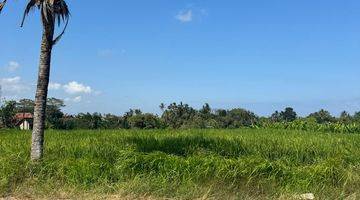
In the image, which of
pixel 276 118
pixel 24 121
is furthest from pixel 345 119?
pixel 24 121

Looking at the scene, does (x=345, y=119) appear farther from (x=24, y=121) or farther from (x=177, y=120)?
(x=24, y=121)

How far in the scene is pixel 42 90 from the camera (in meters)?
10.5

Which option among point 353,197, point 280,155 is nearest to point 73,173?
point 353,197

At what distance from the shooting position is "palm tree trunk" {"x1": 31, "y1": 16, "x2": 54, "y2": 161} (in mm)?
10445

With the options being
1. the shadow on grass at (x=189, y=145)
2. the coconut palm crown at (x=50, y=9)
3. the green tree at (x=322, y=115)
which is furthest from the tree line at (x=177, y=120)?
the coconut palm crown at (x=50, y=9)

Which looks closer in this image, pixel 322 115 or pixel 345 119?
pixel 345 119

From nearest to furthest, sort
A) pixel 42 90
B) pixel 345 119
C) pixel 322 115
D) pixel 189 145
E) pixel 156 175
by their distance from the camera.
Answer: pixel 156 175, pixel 42 90, pixel 189 145, pixel 345 119, pixel 322 115

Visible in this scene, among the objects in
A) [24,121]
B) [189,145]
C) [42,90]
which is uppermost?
[24,121]

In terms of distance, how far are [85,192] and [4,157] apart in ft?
8.52

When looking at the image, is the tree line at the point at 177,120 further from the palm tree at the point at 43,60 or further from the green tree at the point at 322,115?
the palm tree at the point at 43,60

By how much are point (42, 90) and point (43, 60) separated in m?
0.59

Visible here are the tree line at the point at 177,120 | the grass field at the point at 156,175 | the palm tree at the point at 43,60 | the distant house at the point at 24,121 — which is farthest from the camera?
the distant house at the point at 24,121

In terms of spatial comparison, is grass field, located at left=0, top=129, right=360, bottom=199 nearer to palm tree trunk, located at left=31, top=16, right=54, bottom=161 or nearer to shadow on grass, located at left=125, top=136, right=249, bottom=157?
shadow on grass, located at left=125, top=136, right=249, bottom=157

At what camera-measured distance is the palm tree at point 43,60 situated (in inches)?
410
